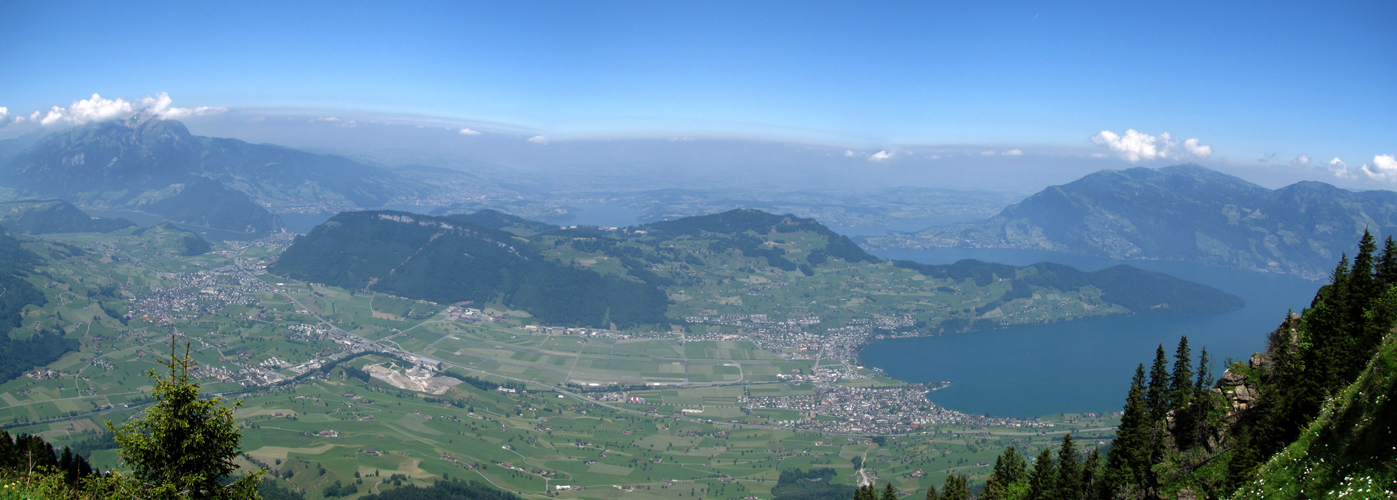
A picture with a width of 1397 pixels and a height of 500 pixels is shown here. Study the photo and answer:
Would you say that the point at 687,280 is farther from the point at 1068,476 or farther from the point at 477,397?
the point at 1068,476

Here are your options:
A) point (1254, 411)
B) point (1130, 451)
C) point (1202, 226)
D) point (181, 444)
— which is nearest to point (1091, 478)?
point (1130, 451)


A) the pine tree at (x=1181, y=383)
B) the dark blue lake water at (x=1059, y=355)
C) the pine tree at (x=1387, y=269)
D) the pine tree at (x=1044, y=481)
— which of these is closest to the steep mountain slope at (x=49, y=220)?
the dark blue lake water at (x=1059, y=355)

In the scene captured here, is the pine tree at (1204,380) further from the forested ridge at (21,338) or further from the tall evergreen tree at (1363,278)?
the forested ridge at (21,338)

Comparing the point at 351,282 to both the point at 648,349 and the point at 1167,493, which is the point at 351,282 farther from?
the point at 1167,493

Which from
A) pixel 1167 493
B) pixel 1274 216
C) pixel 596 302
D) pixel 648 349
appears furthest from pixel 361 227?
pixel 1274 216

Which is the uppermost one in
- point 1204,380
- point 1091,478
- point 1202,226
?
point 1204,380

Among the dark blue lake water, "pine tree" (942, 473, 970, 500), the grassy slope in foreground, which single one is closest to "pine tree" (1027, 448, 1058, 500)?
"pine tree" (942, 473, 970, 500)

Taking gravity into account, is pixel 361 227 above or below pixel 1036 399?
above
